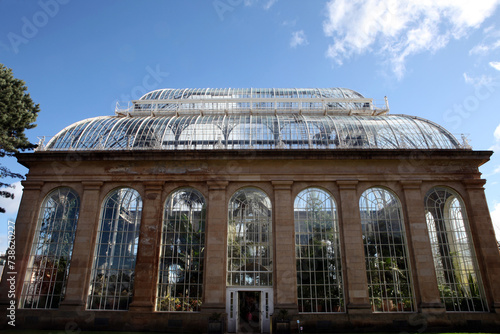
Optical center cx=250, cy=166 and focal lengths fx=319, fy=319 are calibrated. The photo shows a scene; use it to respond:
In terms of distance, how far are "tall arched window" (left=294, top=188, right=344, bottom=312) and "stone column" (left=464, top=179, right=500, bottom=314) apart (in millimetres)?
9138

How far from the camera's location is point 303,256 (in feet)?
69.2

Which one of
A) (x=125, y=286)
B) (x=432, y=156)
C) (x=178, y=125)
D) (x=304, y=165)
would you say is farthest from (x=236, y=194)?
(x=432, y=156)

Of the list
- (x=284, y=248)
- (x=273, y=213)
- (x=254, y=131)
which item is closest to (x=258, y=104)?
(x=254, y=131)

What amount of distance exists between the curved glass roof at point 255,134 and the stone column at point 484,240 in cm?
362

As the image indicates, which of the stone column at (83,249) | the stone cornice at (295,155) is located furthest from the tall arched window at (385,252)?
the stone column at (83,249)

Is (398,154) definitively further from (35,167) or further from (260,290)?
(35,167)

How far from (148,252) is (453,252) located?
66.6ft

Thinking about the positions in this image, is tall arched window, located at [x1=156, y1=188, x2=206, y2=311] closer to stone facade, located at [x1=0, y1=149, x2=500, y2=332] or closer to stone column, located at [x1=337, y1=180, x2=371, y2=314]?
stone facade, located at [x1=0, y1=149, x2=500, y2=332]

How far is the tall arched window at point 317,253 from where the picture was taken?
66.5 feet

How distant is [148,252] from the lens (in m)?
21.1

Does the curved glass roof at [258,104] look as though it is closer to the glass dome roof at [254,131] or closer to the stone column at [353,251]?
the glass dome roof at [254,131]

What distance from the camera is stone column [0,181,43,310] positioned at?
68.0 feet

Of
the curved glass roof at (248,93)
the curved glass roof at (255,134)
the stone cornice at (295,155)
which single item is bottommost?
the stone cornice at (295,155)

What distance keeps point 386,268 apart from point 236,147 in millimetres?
13087
